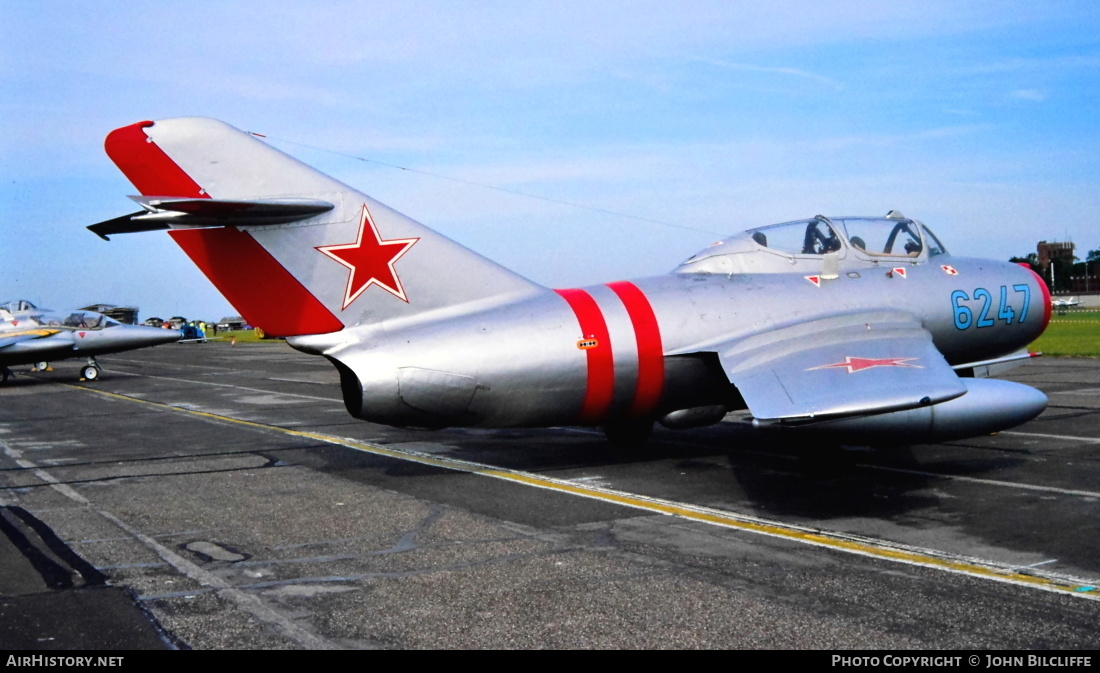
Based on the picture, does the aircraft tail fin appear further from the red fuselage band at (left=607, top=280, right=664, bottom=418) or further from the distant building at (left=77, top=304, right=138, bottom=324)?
the distant building at (left=77, top=304, right=138, bottom=324)

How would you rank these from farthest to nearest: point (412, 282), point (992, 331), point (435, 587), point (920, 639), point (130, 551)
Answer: point (992, 331) < point (412, 282) < point (130, 551) < point (435, 587) < point (920, 639)

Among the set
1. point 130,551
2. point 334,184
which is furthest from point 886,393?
point 130,551

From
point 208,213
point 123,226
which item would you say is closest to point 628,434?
point 208,213

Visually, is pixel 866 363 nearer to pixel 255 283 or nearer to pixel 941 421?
pixel 941 421

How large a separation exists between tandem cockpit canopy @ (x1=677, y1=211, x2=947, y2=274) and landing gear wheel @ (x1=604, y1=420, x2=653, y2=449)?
2.38 metres

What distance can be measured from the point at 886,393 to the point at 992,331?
4.34m

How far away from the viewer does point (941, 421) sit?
8781 mm

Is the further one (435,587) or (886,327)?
(886,327)

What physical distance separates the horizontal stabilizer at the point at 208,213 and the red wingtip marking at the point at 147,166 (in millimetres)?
364

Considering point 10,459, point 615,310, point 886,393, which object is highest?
point 615,310

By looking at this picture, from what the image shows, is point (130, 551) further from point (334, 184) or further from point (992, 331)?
point (992, 331)

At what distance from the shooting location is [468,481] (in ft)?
34.3

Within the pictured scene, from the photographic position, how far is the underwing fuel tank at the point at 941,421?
28.6 feet

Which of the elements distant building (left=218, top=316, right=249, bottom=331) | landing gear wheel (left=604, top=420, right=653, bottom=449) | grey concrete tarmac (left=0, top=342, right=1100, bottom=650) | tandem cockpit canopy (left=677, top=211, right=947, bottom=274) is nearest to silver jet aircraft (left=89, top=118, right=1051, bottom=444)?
tandem cockpit canopy (left=677, top=211, right=947, bottom=274)
